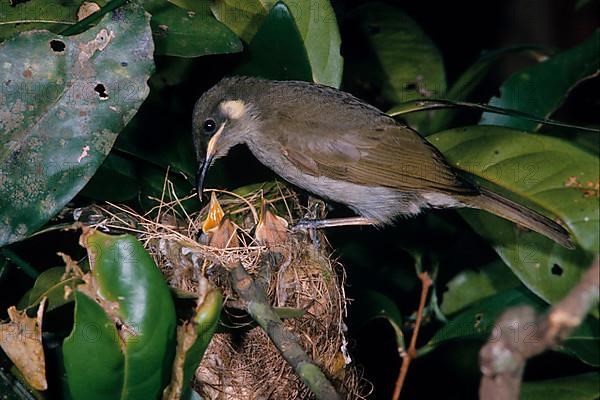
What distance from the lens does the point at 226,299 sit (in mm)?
2275

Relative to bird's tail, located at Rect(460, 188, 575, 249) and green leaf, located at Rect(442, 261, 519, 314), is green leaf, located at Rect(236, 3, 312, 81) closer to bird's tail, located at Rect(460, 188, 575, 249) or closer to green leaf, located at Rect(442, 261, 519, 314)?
bird's tail, located at Rect(460, 188, 575, 249)

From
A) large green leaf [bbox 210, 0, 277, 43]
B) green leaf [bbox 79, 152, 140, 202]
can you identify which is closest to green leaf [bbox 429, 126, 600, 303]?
large green leaf [bbox 210, 0, 277, 43]

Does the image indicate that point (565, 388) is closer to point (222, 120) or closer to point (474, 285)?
point (474, 285)

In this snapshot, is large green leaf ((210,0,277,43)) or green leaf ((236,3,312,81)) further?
large green leaf ((210,0,277,43))

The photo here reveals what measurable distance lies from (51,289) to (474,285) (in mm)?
1898

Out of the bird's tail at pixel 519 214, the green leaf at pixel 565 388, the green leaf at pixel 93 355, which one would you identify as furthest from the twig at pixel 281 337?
the green leaf at pixel 565 388

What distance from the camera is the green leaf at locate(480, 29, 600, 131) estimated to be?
3.35 meters

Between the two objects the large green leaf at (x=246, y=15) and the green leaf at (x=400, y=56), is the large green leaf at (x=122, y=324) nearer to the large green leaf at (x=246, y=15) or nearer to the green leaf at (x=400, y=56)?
the large green leaf at (x=246, y=15)

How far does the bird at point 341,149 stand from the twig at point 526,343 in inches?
86.6

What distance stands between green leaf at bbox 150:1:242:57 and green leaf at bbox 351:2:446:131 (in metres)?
1.25

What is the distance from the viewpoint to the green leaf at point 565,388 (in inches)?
115

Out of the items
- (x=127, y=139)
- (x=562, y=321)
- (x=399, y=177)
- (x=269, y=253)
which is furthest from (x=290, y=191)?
(x=562, y=321)

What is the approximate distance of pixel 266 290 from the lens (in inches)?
99.1

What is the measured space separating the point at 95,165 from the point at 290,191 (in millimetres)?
1267
